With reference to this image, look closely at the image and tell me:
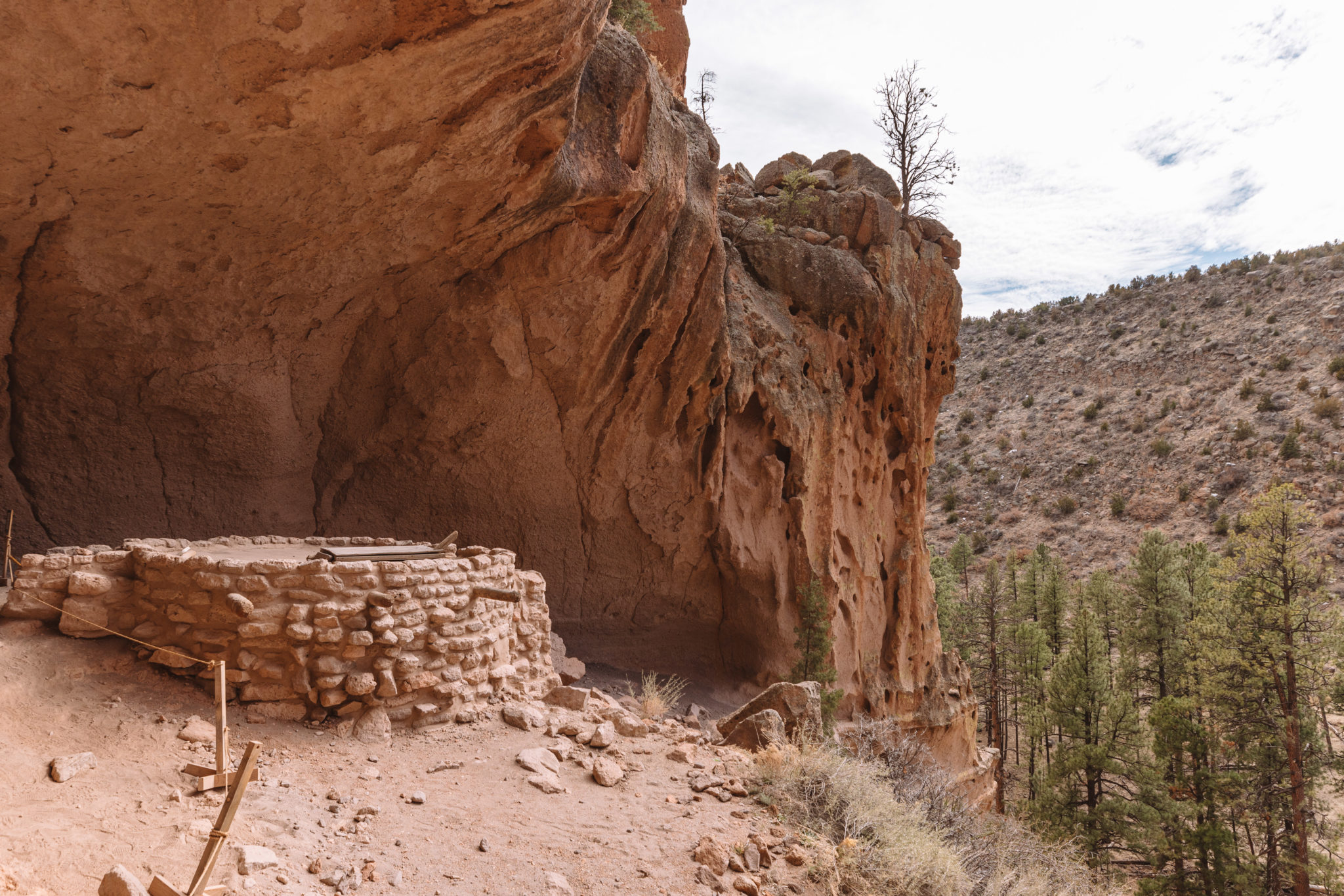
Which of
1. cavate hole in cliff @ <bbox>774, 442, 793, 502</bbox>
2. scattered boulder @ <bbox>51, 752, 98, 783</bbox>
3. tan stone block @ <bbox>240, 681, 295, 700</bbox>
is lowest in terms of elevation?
scattered boulder @ <bbox>51, 752, 98, 783</bbox>

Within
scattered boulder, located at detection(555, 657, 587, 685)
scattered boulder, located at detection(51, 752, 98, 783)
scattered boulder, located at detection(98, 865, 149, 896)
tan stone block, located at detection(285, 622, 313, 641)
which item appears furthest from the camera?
scattered boulder, located at detection(555, 657, 587, 685)

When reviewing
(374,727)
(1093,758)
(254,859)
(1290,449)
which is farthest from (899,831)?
(1290,449)

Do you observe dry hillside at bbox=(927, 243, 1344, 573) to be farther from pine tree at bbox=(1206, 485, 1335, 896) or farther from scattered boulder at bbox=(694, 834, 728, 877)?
scattered boulder at bbox=(694, 834, 728, 877)

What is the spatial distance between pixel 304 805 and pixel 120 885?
4.98 ft

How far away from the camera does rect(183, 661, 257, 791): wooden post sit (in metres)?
3.75

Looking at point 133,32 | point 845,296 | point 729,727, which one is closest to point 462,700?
point 729,727

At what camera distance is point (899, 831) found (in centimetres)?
518

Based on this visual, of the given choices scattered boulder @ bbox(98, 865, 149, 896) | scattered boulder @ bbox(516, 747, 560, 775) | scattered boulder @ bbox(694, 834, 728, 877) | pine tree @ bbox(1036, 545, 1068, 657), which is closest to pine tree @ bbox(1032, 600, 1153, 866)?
pine tree @ bbox(1036, 545, 1068, 657)

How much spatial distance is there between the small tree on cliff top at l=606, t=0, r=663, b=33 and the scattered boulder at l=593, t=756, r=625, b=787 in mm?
9385

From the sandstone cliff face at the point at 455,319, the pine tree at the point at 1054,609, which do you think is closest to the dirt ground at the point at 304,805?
the sandstone cliff face at the point at 455,319

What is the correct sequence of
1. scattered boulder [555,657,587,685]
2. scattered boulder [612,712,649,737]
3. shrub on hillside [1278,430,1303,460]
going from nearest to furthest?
scattered boulder [612,712,649,737] → scattered boulder [555,657,587,685] → shrub on hillside [1278,430,1303,460]

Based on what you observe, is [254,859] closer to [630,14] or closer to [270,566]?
[270,566]

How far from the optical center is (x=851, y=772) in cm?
595

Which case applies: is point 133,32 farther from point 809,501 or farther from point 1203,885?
point 1203,885
